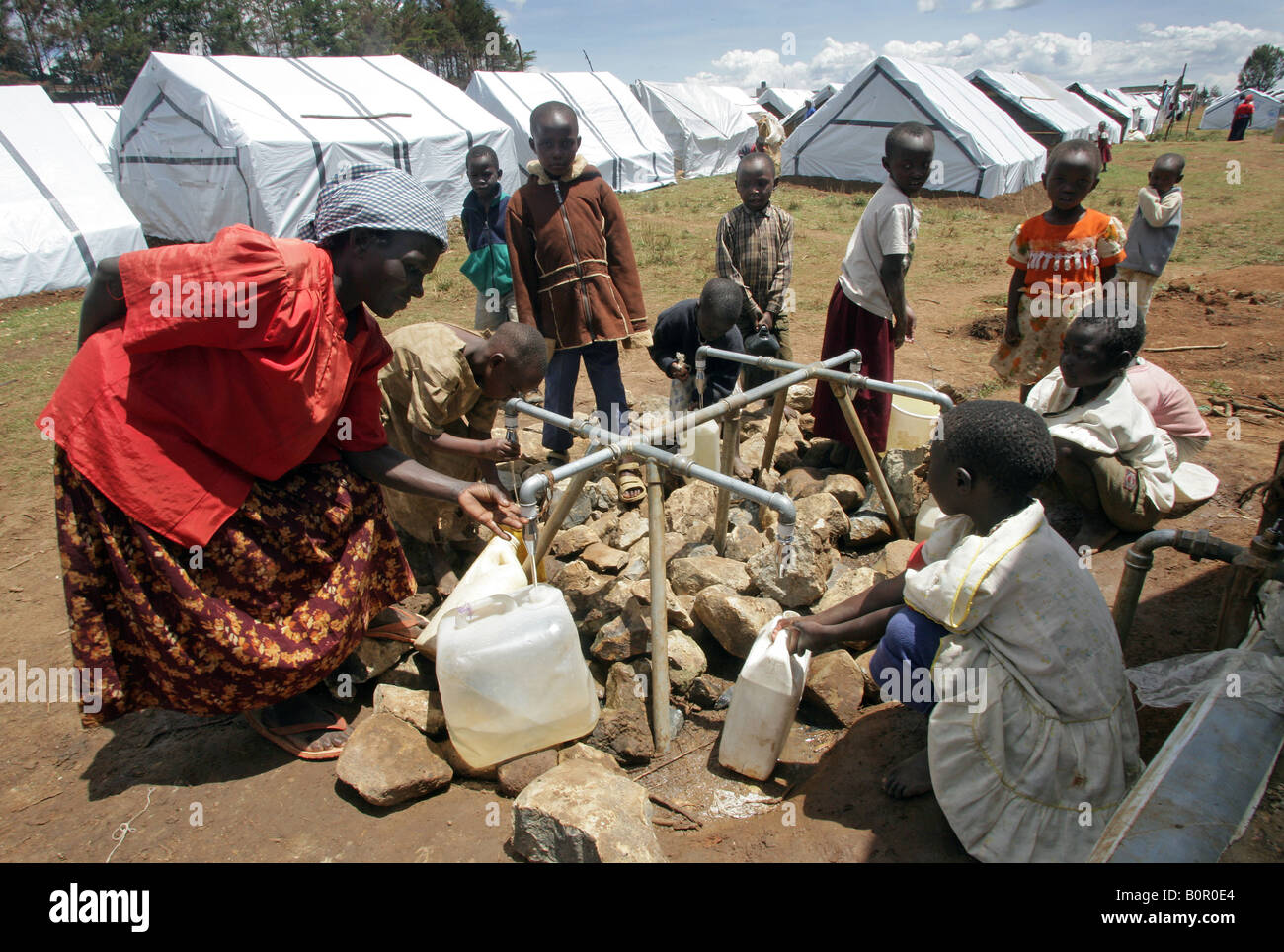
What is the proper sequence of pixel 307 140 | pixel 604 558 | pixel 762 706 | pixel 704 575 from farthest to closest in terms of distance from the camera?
pixel 307 140 → pixel 604 558 → pixel 704 575 → pixel 762 706

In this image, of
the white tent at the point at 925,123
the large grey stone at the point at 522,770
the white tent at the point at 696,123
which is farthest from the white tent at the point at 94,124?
the large grey stone at the point at 522,770

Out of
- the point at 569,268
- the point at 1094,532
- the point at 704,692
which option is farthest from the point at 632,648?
the point at 569,268

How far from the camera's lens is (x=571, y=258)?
12.4 ft

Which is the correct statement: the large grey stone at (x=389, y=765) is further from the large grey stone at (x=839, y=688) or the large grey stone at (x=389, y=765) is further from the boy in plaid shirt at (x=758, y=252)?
the boy in plaid shirt at (x=758, y=252)

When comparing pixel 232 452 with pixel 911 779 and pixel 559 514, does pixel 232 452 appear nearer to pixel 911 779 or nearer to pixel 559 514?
pixel 559 514

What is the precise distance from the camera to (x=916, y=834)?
1.84 meters

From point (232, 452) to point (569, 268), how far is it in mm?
2144

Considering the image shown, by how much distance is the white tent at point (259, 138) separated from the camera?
10516mm

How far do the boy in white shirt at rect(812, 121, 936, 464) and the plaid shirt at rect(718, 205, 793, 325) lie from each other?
1.78 feet

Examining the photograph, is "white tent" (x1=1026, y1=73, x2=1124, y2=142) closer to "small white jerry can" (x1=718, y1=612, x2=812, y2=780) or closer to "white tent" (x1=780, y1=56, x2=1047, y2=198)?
"white tent" (x1=780, y1=56, x2=1047, y2=198)

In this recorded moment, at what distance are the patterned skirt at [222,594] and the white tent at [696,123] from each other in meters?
19.7

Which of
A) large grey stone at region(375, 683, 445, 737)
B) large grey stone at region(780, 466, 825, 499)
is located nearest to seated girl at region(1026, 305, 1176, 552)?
large grey stone at region(780, 466, 825, 499)

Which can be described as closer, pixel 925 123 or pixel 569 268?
pixel 569 268

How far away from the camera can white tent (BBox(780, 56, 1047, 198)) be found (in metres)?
14.5
